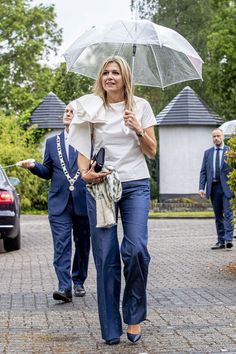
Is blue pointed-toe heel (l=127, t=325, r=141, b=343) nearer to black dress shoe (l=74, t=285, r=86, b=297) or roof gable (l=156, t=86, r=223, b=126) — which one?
black dress shoe (l=74, t=285, r=86, b=297)

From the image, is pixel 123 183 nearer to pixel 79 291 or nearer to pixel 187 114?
pixel 79 291

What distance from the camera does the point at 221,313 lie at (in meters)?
9.02

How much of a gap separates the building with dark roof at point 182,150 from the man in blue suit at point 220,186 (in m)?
28.3

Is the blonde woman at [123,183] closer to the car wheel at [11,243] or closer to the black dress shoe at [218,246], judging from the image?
the black dress shoe at [218,246]

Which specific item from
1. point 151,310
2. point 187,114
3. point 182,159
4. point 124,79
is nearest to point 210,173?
point 151,310

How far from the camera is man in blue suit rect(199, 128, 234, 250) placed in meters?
16.9

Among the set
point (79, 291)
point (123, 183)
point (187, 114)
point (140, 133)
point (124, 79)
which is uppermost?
point (124, 79)

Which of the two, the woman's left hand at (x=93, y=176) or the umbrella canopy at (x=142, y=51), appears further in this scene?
the umbrella canopy at (x=142, y=51)

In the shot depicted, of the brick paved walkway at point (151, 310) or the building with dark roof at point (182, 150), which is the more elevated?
the brick paved walkway at point (151, 310)

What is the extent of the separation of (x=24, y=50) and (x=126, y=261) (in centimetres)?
6099

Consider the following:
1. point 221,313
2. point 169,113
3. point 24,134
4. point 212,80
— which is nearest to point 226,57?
point 212,80

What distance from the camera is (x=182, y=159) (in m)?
46.0

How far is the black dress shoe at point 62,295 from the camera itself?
32.5 feet

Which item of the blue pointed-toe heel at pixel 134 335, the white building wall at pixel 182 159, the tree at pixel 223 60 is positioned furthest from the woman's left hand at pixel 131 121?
the tree at pixel 223 60
